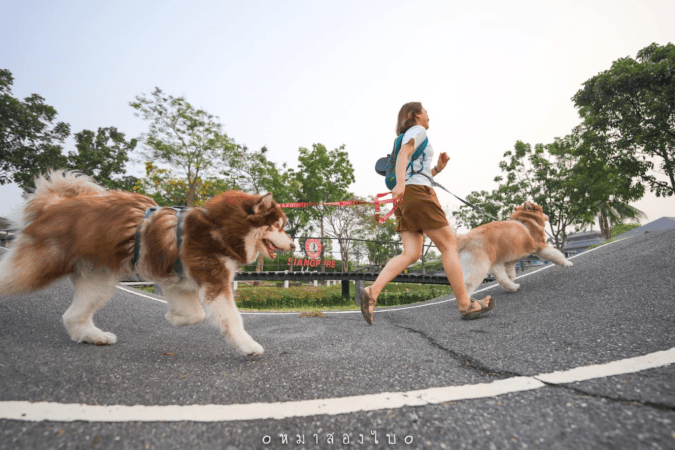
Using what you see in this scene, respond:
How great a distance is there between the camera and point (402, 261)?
272 cm

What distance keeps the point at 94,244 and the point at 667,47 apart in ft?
57.6

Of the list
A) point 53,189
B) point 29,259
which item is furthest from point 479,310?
point 53,189

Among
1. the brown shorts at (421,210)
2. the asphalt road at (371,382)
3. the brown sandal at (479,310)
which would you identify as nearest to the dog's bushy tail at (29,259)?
the asphalt road at (371,382)

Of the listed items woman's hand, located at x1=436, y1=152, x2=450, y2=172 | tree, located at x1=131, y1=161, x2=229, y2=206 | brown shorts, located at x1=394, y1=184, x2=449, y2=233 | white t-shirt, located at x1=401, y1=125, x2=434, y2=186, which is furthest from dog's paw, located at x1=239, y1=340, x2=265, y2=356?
tree, located at x1=131, y1=161, x2=229, y2=206

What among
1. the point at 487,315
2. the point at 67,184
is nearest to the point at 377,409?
the point at 487,315

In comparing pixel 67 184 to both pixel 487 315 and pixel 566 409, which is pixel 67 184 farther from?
pixel 487 315

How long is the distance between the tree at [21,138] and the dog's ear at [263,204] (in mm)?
17555

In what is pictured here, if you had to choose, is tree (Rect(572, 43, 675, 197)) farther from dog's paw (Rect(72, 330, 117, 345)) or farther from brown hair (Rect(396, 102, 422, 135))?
dog's paw (Rect(72, 330, 117, 345))

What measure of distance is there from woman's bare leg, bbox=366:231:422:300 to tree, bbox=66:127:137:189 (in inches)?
820

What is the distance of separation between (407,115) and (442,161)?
0.68 m

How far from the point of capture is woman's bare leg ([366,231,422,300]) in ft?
8.84

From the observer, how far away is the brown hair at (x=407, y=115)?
2957 millimetres

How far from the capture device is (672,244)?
3387 mm

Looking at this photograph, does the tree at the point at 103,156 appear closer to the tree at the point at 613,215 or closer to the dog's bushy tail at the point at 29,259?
the dog's bushy tail at the point at 29,259
